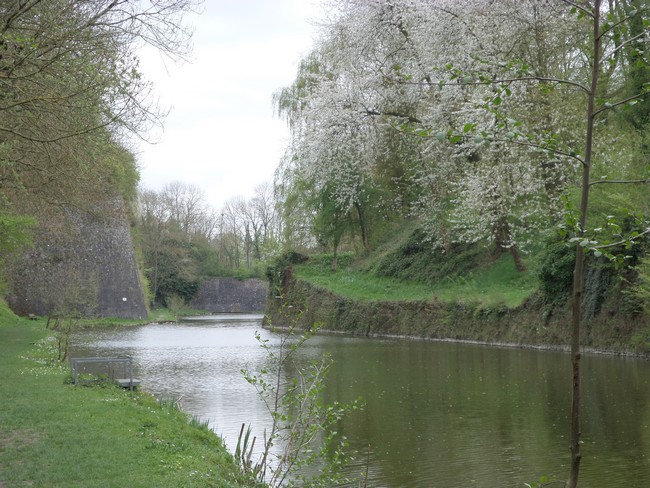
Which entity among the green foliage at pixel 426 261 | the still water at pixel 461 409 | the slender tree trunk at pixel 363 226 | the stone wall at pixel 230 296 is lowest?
the still water at pixel 461 409

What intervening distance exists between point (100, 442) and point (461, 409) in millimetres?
6118

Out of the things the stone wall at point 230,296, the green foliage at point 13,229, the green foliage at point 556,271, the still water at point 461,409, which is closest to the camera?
the still water at point 461,409

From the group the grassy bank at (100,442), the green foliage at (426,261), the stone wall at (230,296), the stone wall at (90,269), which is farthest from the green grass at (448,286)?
the stone wall at (230,296)

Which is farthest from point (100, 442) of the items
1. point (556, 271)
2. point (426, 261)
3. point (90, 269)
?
point (90, 269)

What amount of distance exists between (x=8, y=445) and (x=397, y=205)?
24.2 meters

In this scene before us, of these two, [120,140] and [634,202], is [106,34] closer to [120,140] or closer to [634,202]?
[120,140]

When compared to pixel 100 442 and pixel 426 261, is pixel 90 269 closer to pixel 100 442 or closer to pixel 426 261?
pixel 426 261

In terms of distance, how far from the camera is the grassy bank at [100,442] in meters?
6.54

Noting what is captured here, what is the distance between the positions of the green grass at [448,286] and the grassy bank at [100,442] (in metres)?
14.9

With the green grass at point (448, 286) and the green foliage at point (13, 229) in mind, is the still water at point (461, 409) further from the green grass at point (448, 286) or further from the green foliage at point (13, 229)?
the green foliage at point (13, 229)

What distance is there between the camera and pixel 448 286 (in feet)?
94.5

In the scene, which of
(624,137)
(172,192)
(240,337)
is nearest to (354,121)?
(624,137)

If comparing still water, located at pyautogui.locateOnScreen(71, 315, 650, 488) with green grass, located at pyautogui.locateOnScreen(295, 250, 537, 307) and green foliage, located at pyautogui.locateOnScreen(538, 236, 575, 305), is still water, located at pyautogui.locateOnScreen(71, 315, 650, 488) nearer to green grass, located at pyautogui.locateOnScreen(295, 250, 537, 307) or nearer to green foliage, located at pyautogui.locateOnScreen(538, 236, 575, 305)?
green foliage, located at pyautogui.locateOnScreen(538, 236, 575, 305)

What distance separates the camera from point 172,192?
242 feet
